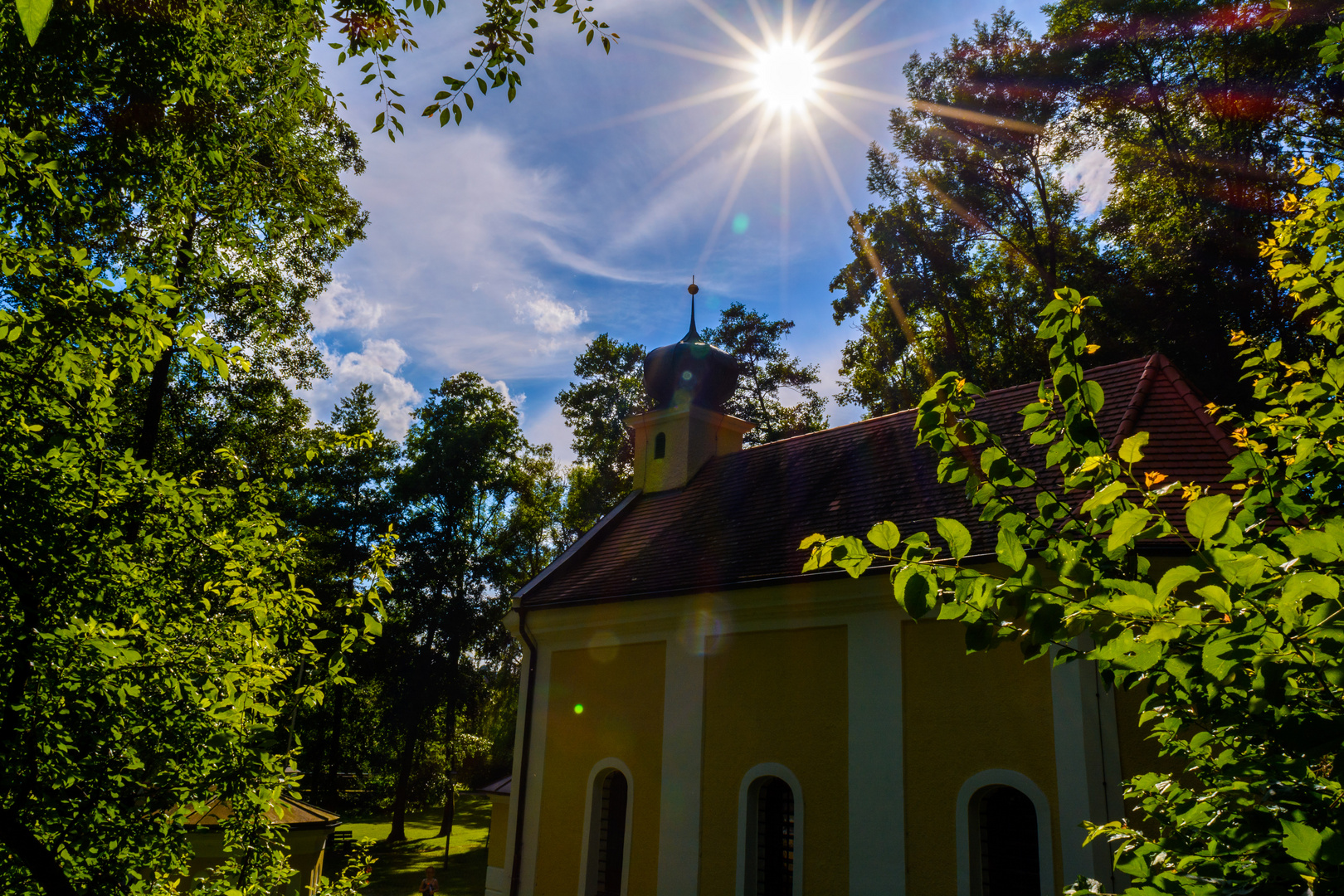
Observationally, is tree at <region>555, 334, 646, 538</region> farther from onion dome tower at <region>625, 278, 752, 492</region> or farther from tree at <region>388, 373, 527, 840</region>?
onion dome tower at <region>625, 278, 752, 492</region>

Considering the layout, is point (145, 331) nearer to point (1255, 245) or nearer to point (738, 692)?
point (738, 692)

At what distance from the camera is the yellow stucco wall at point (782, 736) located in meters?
9.55

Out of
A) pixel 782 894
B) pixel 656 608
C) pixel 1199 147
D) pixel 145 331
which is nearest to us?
pixel 145 331

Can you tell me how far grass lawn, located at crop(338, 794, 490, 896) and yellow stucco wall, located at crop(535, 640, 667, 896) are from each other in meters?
5.59

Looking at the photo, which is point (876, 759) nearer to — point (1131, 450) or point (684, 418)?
point (1131, 450)

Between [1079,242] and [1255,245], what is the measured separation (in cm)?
598

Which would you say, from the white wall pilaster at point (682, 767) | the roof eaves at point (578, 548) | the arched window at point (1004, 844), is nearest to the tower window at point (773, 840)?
the white wall pilaster at point (682, 767)

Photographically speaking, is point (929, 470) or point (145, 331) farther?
point (929, 470)

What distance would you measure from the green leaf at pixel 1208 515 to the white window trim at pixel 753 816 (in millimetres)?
9206

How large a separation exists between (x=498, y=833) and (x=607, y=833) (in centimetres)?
565

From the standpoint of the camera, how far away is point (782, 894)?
9977 millimetres

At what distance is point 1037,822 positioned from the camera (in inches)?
322

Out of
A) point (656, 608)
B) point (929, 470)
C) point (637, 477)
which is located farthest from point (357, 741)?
point (929, 470)

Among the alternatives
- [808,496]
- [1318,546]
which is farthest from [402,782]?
[1318,546]
